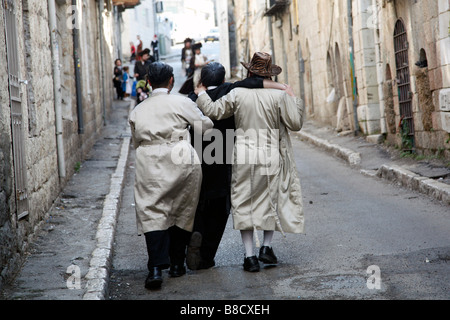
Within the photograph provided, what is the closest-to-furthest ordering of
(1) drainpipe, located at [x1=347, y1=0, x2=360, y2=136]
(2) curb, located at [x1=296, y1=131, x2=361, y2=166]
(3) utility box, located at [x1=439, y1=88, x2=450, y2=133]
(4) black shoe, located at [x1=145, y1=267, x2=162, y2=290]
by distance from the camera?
(4) black shoe, located at [x1=145, y1=267, x2=162, y2=290] < (3) utility box, located at [x1=439, y1=88, x2=450, y2=133] < (2) curb, located at [x1=296, y1=131, x2=361, y2=166] < (1) drainpipe, located at [x1=347, y1=0, x2=360, y2=136]

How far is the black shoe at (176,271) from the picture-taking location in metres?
5.70

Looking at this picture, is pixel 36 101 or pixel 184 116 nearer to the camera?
pixel 184 116

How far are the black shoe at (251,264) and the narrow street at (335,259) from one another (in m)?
0.06

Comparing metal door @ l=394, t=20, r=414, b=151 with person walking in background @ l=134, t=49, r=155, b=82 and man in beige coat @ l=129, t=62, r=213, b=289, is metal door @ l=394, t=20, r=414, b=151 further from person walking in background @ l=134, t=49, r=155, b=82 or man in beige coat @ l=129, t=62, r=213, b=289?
person walking in background @ l=134, t=49, r=155, b=82

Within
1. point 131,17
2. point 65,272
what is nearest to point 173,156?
point 65,272

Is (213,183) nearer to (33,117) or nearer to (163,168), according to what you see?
(163,168)

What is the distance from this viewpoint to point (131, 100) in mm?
26328

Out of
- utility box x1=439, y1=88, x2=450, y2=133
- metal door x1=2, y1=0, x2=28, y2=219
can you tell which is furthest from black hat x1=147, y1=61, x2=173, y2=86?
utility box x1=439, y1=88, x2=450, y2=133

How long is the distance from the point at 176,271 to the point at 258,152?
3.65 ft

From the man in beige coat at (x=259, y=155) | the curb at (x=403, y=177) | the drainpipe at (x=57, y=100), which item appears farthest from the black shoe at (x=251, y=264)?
the drainpipe at (x=57, y=100)

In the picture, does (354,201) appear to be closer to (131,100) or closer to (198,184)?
(198,184)

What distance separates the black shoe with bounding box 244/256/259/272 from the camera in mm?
5664

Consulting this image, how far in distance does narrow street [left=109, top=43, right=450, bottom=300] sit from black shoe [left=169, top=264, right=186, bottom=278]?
1.9 inches

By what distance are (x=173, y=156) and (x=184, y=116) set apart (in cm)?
30
